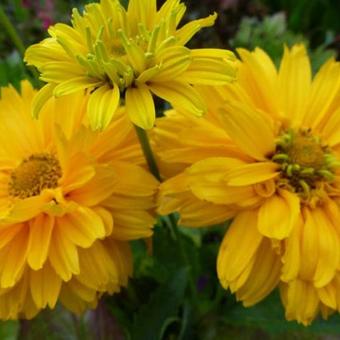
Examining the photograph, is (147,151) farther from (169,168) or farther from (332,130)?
(332,130)

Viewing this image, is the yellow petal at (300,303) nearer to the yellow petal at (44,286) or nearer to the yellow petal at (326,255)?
the yellow petal at (326,255)

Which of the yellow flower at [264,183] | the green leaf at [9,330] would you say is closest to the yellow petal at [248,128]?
the yellow flower at [264,183]

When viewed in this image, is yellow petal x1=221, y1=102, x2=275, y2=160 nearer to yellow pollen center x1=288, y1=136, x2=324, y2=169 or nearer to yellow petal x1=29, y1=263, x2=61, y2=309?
yellow pollen center x1=288, y1=136, x2=324, y2=169

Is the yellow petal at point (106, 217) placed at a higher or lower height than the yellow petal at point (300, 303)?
higher

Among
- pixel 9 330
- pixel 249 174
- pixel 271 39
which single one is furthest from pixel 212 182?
pixel 271 39

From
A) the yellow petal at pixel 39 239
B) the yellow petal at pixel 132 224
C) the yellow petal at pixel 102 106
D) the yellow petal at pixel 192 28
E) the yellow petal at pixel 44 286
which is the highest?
the yellow petal at pixel 192 28

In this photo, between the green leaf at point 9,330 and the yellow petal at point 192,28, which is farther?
the green leaf at point 9,330

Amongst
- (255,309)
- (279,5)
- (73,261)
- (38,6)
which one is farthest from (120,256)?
(279,5)
